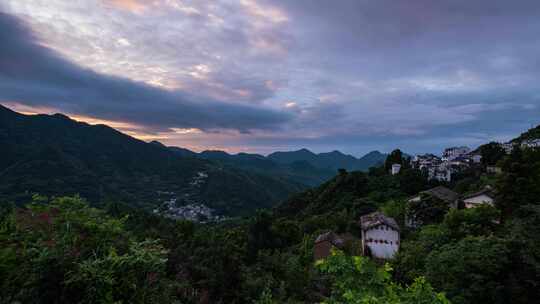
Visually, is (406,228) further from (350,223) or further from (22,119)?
(22,119)

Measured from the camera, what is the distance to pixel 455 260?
1073cm

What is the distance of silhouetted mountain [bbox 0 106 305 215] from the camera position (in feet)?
337

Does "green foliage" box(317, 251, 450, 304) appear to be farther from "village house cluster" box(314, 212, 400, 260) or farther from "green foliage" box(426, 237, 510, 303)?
"village house cluster" box(314, 212, 400, 260)

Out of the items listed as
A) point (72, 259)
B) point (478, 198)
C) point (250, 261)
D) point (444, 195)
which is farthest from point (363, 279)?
point (444, 195)

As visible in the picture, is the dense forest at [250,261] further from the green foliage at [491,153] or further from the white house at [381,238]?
the green foliage at [491,153]

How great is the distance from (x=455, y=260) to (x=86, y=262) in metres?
12.2

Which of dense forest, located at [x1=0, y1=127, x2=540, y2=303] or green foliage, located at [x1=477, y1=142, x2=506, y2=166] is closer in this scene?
dense forest, located at [x1=0, y1=127, x2=540, y2=303]

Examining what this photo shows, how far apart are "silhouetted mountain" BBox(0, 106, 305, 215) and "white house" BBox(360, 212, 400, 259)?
9335 cm

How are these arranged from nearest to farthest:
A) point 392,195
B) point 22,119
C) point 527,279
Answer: point 527,279 → point 392,195 → point 22,119

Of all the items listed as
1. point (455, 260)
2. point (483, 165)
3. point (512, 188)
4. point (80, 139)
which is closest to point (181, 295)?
point (455, 260)

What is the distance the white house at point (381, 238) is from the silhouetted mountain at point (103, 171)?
93.3 m

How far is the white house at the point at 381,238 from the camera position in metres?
26.7

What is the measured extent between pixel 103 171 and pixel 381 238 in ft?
505

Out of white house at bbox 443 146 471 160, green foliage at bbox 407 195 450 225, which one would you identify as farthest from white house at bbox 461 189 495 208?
white house at bbox 443 146 471 160
